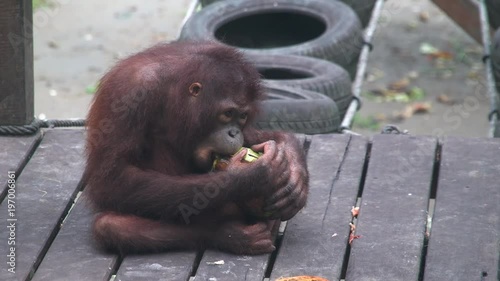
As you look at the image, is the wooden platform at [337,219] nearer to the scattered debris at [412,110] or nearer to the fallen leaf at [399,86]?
the scattered debris at [412,110]

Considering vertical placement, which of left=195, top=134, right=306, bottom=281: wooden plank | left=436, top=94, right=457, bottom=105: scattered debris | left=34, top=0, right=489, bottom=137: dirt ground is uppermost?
left=195, top=134, right=306, bottom=281: wooden plank

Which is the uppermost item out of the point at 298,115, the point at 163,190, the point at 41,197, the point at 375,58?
the point at 163,190

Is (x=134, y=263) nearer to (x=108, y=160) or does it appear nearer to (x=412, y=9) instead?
(x=108, y=160)

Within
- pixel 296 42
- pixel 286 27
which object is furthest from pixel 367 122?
pixel 286 27

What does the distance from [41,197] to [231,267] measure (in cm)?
91

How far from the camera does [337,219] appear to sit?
3672 mm

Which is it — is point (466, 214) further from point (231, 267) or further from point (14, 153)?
point (14, 153)

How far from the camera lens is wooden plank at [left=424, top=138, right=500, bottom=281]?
10.8ft

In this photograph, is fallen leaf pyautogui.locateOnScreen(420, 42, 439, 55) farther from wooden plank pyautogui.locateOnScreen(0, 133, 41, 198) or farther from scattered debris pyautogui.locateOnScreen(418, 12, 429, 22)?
wooden plank pyautogui.locateOnScreen(0, 133, 41, 198)

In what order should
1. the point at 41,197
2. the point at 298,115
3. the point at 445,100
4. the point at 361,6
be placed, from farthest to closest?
the point at 445,100 < the point at 361,6 < the point at 298,115 < the point at 41,197

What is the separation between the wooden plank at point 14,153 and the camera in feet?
13.3

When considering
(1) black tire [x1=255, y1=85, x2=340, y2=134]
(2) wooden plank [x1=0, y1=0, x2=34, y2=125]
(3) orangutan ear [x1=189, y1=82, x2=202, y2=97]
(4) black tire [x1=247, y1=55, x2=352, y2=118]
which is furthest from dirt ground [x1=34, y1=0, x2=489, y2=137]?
(3) orangutan ear [x1=189, y1=82, x2=202, y2=97]

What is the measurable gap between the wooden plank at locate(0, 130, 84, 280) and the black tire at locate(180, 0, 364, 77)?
5.94 ft

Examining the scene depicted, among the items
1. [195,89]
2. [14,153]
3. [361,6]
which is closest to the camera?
[195,89]
